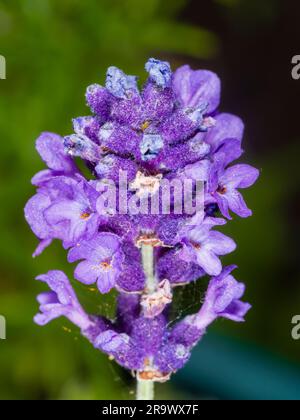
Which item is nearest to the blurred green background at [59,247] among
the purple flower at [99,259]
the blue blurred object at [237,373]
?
the blue blurred object at [237,373]

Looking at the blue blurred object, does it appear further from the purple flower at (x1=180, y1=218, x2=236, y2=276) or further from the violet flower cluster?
the purple flower at (x1=180, y1=218, x2=236, y2=276)

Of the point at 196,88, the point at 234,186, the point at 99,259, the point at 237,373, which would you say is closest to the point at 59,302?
the point at 99,259

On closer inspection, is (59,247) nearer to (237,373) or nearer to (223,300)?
(237,373)

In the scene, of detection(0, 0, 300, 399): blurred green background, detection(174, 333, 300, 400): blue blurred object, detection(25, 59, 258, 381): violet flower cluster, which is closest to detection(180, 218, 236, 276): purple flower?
detection(25, 59, 258, 381): violet flower cluster

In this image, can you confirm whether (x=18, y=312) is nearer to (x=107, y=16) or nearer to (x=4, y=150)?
(x=4, y=150)

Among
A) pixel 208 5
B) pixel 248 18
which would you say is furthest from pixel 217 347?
pixel 208 5

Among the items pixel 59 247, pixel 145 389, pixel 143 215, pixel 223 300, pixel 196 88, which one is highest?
pixel 59 247
